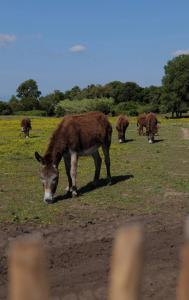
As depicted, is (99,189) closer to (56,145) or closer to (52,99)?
(56,145)

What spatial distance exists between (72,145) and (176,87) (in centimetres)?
6864

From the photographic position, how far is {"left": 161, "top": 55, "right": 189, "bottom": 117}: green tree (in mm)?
80250

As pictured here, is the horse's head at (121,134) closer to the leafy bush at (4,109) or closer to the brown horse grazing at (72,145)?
the brown horse grazing at (72,145)

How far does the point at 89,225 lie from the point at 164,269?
3.03 m

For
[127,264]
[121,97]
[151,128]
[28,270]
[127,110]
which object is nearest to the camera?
[28,270]

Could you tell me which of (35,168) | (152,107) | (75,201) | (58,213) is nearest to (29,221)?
(58,213)

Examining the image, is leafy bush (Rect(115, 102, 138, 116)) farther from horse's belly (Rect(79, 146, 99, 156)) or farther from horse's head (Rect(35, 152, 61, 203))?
horse's head (Rect(35, 152, 61, 203))

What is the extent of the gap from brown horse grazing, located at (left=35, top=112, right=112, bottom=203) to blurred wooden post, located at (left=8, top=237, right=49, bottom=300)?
1083 centimetres

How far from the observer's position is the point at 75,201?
42.8ft

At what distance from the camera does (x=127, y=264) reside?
1977 mm

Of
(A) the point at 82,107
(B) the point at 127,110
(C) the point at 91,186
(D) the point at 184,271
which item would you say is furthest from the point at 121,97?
(D) the point at 184,271

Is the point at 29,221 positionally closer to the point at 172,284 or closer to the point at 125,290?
the point at 172,284

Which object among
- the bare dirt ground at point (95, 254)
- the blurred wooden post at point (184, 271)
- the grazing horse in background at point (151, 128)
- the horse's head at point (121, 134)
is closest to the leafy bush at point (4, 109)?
the horse's head at point (121, 134)

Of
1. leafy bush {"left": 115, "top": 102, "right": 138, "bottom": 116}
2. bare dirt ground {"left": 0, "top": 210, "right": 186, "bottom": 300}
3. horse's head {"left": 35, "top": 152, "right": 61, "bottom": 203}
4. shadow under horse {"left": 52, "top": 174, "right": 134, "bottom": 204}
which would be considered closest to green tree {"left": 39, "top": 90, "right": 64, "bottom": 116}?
leafy bush {"left": 115, "top": 102, "right": 138, "bottom": 116}
